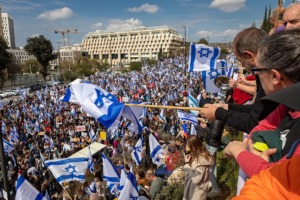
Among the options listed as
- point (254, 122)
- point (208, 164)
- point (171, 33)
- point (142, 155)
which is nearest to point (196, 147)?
point (208, 164)

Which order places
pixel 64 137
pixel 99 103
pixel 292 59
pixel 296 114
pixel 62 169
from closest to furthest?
pixel 292 59, pixel 296 114, pixel 99 103, pixel 62 169, pixel 64 137

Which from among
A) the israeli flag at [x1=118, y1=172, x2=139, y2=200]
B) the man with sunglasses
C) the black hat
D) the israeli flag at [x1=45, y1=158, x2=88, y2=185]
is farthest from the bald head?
the israeli flag at [x1=45, y1=158, x2=88, y2=185]

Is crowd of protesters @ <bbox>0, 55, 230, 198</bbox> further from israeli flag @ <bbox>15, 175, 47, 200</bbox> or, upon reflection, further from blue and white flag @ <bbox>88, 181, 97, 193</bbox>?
israeli flag @ <bbox>15, 175, 47, 200</bbox>

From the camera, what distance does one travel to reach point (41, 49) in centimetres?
5038

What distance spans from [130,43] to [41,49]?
77.5m

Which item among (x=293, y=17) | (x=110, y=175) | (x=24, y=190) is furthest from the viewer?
(x=110, y=175)

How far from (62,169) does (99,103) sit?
2010mm

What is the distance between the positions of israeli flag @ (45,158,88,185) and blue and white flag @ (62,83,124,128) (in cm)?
150

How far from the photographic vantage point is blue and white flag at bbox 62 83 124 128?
4840 millimetres

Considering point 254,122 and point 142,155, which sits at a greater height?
point 254,122

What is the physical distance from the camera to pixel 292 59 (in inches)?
47.0

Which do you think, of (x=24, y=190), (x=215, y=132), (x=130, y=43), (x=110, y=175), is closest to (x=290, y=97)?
(x=215, y=132)

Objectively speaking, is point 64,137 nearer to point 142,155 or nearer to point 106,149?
point 106,149

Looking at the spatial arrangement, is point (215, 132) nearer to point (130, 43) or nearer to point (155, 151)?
point (155, 151)
